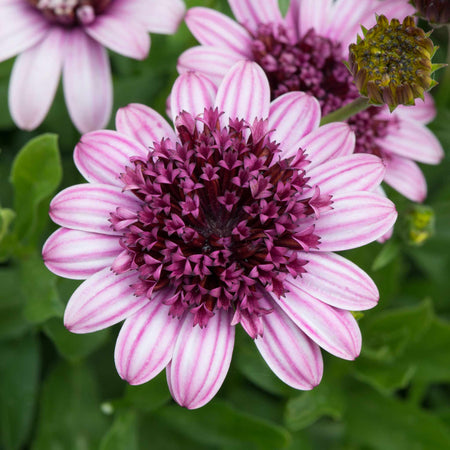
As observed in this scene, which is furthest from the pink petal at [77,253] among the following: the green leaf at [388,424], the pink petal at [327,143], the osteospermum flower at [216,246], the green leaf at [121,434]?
the green leaf at [388,424]

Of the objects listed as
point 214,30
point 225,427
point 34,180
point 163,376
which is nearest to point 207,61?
point 214,30

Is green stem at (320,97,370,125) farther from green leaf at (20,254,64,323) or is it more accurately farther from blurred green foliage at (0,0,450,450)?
green leaf at (20,254,64,323)

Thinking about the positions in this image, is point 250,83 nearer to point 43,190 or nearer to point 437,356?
point 43,190

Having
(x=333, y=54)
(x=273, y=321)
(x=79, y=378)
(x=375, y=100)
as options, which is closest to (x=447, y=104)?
(x=333, y=54)

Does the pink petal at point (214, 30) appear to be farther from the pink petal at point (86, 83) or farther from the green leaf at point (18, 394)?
the green leaf at point (18, 394)

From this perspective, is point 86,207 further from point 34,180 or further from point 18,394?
point 18,394

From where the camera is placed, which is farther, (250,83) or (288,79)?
(288,79)

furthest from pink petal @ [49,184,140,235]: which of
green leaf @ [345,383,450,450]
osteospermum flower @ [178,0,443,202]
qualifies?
green leaf @ [345,383,450,450]
